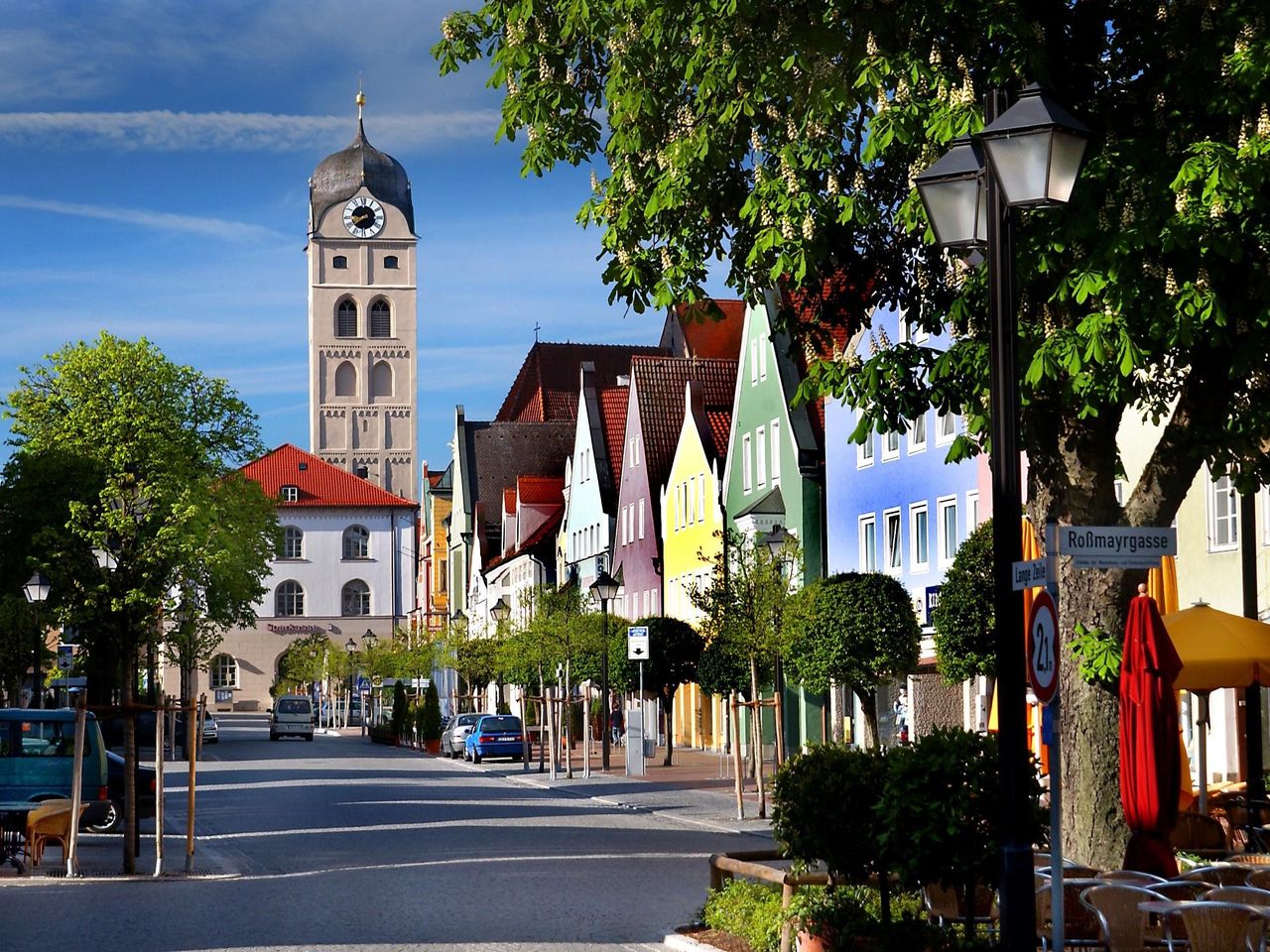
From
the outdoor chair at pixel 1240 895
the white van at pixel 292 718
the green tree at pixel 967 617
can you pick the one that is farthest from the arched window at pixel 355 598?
the outdoor chair at pixel 1240 895

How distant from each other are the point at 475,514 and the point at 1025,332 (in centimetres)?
8824

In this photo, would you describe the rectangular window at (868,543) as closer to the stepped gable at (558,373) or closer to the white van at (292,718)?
the white van at (292,718)

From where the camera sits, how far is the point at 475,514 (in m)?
102

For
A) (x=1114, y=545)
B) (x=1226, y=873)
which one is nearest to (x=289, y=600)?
(x=1226, y=873)

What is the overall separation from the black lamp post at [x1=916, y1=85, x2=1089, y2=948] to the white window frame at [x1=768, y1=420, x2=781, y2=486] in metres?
41.0

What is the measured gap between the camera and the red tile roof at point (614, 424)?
240 ft

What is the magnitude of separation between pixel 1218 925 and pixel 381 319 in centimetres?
14032

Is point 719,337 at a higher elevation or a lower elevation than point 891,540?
higher

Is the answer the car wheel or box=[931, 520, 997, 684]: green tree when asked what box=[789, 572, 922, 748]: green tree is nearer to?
box=[931, 520, 997, 684]: green tree

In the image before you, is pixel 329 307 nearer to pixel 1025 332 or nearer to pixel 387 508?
pixel 387 508

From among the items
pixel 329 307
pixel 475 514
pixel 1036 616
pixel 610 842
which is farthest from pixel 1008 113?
pixel 329 307

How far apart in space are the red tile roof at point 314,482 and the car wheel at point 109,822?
96.9 m

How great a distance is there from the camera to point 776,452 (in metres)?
52.0

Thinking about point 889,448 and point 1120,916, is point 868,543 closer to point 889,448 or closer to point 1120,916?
point 889,448
